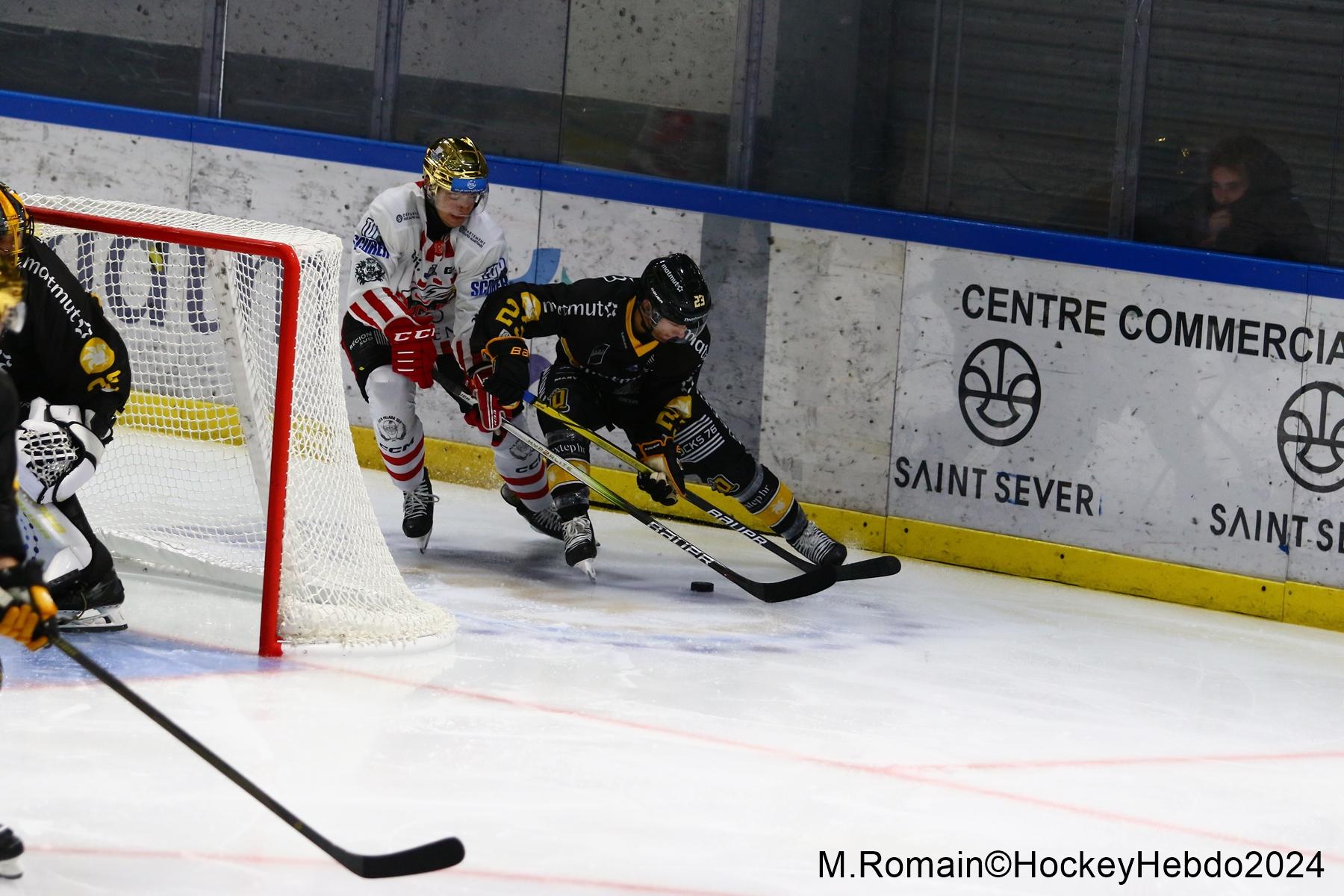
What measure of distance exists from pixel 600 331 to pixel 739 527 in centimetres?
70

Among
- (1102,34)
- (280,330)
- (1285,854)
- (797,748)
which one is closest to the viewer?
(1285,854)

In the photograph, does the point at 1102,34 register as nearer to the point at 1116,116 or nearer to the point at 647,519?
the point at 1116,116

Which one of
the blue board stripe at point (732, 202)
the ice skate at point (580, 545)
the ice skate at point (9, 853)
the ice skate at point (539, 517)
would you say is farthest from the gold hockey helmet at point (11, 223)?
the blue board stripe at point (732, 202)

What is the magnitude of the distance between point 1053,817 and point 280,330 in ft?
6.57

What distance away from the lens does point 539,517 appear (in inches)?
232

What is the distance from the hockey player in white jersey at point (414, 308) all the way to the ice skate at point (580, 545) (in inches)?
14.7

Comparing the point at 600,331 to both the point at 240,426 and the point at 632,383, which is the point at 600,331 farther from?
the point at 240,426

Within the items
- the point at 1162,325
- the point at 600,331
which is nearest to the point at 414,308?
the point at 600,331

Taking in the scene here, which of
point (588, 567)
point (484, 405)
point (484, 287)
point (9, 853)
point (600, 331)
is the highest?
point (484, 287)

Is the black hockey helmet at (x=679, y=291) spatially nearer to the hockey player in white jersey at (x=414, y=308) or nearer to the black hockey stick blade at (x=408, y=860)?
the hockey player in white jersey at (x=414, y=308)

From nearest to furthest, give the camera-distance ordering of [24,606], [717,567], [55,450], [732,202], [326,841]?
[24,606] → [326,841] → [55,450] → [717,567] → [732,202]

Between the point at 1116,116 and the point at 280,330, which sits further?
the point at 1116,116

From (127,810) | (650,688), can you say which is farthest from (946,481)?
(127,810)

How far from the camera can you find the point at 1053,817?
11.9ft
